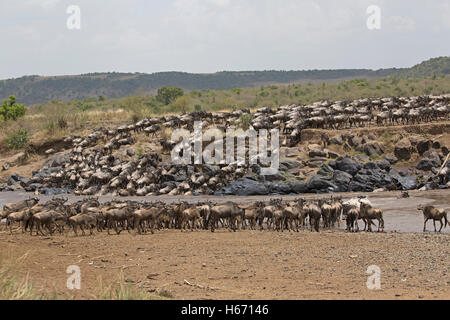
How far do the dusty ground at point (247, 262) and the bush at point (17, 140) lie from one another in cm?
2887

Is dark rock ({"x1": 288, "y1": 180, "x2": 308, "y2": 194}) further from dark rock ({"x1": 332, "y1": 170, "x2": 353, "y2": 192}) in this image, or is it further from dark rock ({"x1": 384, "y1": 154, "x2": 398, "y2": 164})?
dark rock ({"x1": 384, "y1": 154, "x2": 398, "y2": 164})

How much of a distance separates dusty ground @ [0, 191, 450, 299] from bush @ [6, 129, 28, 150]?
28.9 m

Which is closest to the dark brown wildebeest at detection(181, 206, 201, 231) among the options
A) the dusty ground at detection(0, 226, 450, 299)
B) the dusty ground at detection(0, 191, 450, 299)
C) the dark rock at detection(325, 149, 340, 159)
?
the dusty ground at detection(0, 191, 450, 299)

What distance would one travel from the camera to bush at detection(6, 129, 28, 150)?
44.5 meters

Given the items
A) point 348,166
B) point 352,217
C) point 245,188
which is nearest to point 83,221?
point 352,217

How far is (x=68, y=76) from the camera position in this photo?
168m

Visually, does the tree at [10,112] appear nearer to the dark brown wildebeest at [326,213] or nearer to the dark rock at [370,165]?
the dark rock at [370,165]

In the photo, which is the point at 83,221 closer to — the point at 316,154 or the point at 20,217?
the point at 20,217

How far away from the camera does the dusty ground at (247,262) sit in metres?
9.81

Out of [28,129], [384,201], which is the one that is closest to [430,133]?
[384,201]

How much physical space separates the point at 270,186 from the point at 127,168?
929cm

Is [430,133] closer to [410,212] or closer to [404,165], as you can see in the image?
[404,165]

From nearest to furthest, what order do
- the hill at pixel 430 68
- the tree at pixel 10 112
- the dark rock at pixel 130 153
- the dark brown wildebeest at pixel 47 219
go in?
the dark brown wildebeest at pixel 47 219 → the dark rock at pixel 130 153 → the tree at pixel 10 112 → the hill at pixel 430 68

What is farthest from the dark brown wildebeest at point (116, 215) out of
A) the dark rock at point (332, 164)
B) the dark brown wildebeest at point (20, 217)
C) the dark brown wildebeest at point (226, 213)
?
the dark rock at point (332, 164)
